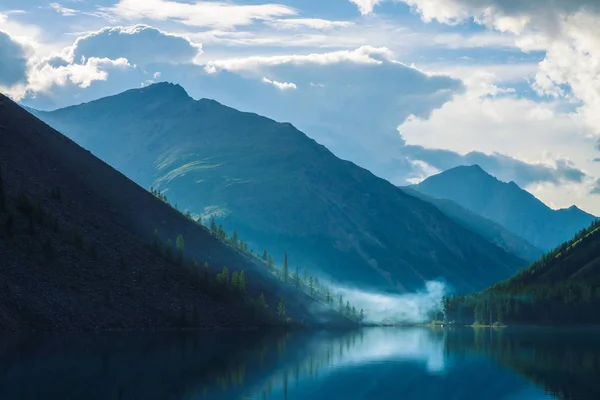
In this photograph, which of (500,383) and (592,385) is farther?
(500,383)

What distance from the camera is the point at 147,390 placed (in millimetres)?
116688

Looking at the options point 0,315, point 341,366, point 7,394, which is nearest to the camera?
point 7,394

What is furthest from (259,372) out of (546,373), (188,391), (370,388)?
(546,373)

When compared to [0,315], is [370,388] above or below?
below

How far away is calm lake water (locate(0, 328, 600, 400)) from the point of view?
118m

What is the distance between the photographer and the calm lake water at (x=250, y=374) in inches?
4633

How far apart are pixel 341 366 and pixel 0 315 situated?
3287 inches

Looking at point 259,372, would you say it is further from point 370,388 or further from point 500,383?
point 500,383

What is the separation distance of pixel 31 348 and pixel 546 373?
318 ft

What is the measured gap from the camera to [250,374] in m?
145

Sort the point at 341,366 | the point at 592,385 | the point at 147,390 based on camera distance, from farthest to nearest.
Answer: the point at 341,366 < the point at 592,385 < the point at 147,390

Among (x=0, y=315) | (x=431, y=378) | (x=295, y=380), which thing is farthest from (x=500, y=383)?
(x=0, y=315)

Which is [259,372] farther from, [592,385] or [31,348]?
[592,385]

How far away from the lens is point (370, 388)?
135 meters
